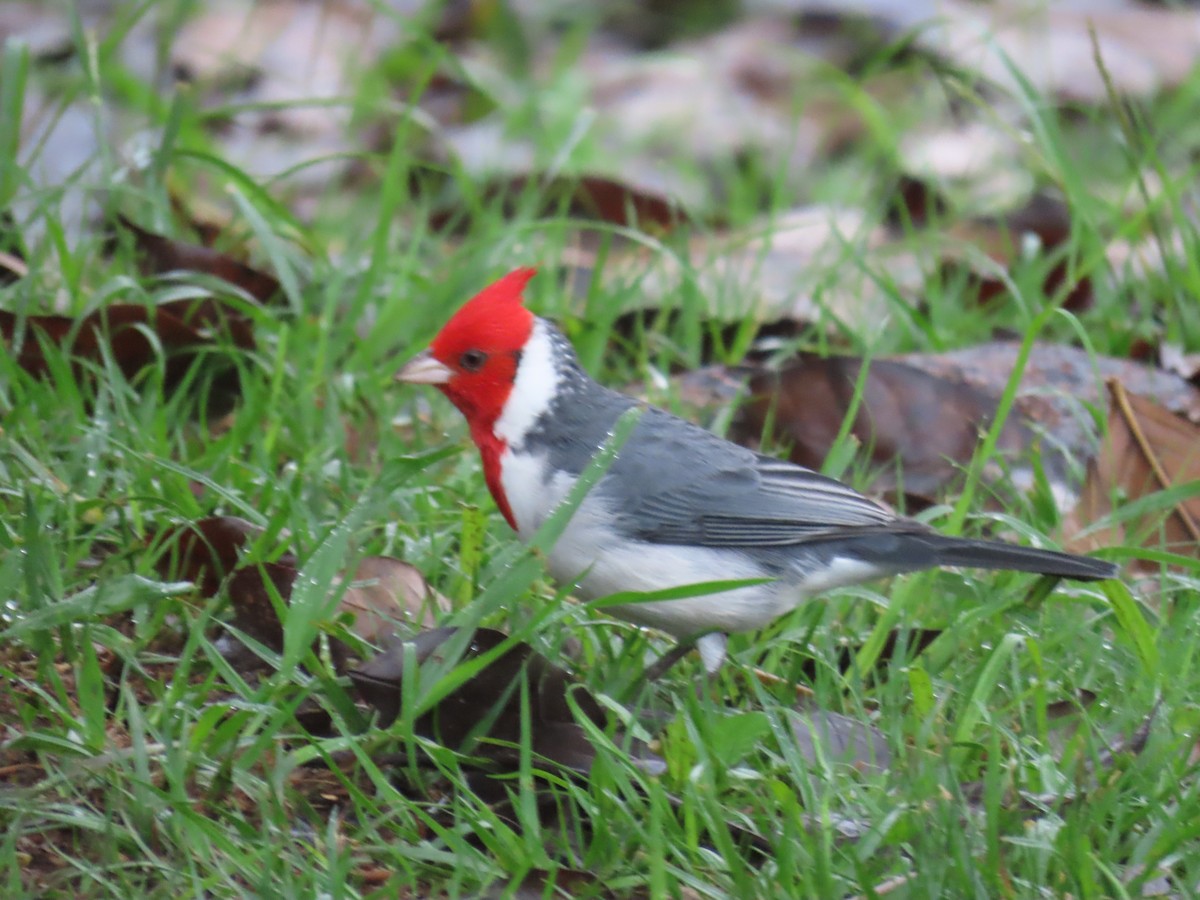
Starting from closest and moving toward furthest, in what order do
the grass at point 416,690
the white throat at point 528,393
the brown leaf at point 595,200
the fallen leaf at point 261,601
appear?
the grass at point 416,690 → the fallen leaf at point 261,601 → the white throat at point 528,393 → the brown leaf at point 595,200

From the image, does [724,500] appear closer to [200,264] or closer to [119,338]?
[119,338]

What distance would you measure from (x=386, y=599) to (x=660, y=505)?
60 cm

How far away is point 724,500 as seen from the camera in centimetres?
336

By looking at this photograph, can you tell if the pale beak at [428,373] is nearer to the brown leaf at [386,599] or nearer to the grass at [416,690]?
the grass at [416,690]

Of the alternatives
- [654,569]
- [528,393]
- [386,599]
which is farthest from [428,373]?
[654,569]

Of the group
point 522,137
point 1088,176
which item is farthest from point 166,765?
point 1088,176

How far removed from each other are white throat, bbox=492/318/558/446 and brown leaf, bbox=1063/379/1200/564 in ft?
4.21

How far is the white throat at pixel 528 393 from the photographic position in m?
3.42

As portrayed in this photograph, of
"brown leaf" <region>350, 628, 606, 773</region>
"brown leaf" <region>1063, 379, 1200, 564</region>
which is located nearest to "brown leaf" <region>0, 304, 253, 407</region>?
"brown leaf" <region>350, 628, 606, 773</region>

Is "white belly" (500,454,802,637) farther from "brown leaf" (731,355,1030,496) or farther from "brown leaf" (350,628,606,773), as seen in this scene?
"brown leaf" (731,355,1030,496)

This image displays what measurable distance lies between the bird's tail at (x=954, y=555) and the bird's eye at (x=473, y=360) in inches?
33.5

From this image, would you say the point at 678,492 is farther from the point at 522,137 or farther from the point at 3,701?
the point at 522,137

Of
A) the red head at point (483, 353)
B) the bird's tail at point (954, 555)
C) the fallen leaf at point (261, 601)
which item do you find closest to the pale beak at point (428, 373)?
the red head at point (483, 353)

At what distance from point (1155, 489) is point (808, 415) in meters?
0.86
